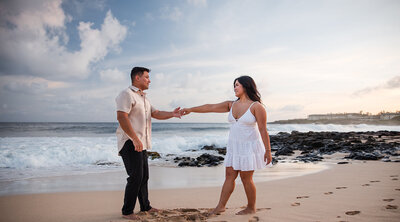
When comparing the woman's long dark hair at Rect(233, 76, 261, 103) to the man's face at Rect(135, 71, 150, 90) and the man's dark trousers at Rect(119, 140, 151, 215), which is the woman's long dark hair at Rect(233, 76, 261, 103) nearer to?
the man's face at Rect(135, 71, 150, 90)

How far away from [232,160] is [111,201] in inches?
108

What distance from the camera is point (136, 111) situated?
3.98 metres

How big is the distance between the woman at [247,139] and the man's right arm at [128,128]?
1.36 m

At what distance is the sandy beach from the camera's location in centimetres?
375

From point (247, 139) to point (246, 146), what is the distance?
105mm

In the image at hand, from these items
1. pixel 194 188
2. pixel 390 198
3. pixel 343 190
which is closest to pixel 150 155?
pixel 194 188

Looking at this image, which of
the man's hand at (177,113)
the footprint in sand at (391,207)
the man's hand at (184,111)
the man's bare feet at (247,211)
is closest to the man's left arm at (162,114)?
the man's hand at (177,113)

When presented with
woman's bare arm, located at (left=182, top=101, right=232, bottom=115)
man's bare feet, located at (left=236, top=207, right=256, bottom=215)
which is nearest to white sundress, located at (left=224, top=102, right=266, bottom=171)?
woman's bare arm, located at (left=182, top=101, right=232, bottom=115)

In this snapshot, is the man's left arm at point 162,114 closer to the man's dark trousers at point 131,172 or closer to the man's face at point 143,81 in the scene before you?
the man's face at point 143,81

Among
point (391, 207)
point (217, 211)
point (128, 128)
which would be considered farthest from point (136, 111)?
point (391, 207)

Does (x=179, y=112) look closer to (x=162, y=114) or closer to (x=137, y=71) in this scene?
(x=162, y=114)

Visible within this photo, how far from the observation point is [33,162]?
1036cm

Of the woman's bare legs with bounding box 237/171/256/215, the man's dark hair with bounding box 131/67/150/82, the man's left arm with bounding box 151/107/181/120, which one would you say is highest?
the man's dark hair with bounding box 131/67/150/82

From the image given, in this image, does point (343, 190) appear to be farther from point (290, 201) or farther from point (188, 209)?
point (188, 209)
